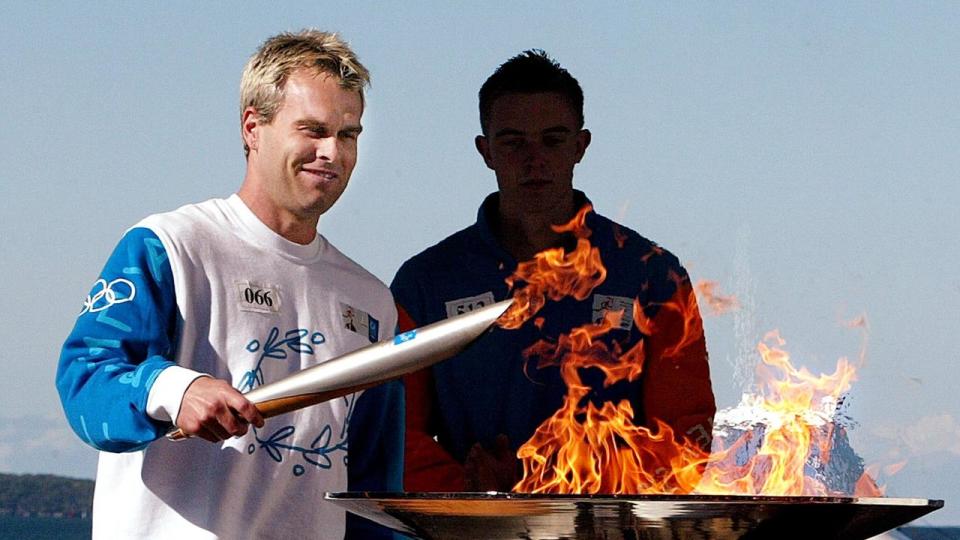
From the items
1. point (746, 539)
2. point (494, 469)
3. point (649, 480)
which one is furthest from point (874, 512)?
point (494, 469)

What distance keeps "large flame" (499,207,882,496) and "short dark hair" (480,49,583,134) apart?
14.9 inches

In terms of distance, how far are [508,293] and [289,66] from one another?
136 cm

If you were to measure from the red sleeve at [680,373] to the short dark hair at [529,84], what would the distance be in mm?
660

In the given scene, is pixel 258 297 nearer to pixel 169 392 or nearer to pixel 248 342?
pixel 248 342

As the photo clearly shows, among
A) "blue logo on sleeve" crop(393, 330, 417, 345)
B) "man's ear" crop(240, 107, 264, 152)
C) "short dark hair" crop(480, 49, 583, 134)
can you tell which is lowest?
"blue logo on sleeve" crop(393, 330, 417, 345)

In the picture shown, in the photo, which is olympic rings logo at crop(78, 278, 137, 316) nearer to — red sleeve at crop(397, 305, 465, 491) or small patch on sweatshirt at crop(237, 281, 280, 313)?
small patch on sweatshirt at crop(237, 281, 280, 313)

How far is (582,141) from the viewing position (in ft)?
15.2

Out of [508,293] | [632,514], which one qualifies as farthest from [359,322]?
[508,293]

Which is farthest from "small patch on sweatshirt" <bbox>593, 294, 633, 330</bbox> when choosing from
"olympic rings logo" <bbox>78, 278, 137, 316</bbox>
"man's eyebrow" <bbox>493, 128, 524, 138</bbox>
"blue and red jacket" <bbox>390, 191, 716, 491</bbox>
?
"olympic rings logo" <bbox>78, 278, 137, 316</bbox>

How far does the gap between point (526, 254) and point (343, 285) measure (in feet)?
3.66

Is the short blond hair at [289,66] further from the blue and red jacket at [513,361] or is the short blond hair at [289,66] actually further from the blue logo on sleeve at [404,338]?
the blue and red jacket at [513,361]

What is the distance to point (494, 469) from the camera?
13.7ft

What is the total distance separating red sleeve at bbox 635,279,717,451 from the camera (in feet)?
14.5

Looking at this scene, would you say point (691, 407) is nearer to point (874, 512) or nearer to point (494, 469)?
point (494, 469)
